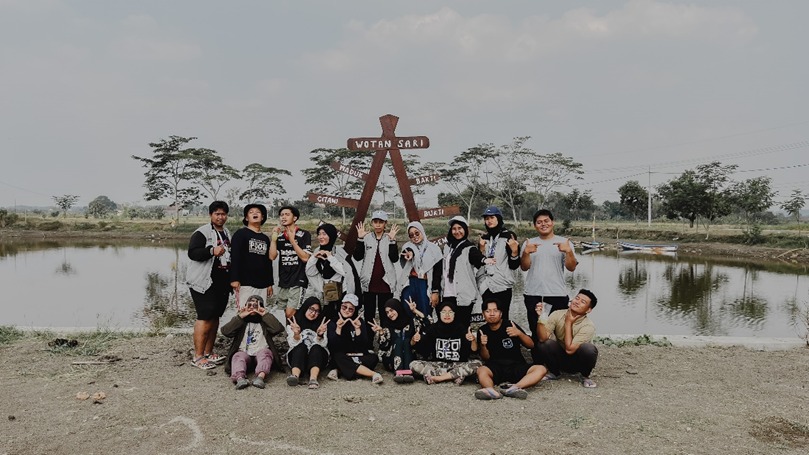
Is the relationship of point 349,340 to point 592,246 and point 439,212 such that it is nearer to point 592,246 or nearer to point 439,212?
point 439,212

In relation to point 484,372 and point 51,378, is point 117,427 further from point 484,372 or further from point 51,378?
point 484,372

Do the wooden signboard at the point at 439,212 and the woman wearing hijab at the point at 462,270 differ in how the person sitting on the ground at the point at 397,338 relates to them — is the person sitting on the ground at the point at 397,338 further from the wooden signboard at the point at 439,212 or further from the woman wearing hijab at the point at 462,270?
the wooden signboard at the point at 439,212

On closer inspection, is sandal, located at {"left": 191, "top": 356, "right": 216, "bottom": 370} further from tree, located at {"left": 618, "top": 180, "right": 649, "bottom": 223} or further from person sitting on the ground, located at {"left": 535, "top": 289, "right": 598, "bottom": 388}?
tree, located at {"left": 618, "top": 180, "right": 649, "bottom": 223}

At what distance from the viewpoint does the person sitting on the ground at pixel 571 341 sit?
432 cm

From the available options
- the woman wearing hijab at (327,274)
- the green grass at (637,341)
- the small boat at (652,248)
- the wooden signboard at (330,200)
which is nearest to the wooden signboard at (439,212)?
the wooden signboard at (330,200)

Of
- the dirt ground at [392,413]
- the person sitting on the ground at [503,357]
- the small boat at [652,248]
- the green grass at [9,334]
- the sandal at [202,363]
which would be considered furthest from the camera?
the small boat at [652,248]

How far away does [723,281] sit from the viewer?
16.6 metres

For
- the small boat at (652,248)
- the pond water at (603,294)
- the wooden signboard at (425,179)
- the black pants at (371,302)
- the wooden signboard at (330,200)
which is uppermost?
the wooden signboard at (425,179)

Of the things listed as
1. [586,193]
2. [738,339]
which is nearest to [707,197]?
[586,193]

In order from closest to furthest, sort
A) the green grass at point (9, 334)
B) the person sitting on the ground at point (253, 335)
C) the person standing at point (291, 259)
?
the person sitting on the ground at point (253, 335)
the person standing at point (291, 259)
the green grass at point (9, 334)

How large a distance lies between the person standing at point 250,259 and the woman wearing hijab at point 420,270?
1362 millimetres

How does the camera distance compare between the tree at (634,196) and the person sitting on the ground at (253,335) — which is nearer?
the person sitting on the ground at (253,335)

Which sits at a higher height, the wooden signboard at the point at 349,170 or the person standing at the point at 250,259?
the wooden signboard at the point at 349,170

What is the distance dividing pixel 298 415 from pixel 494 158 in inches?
1497
